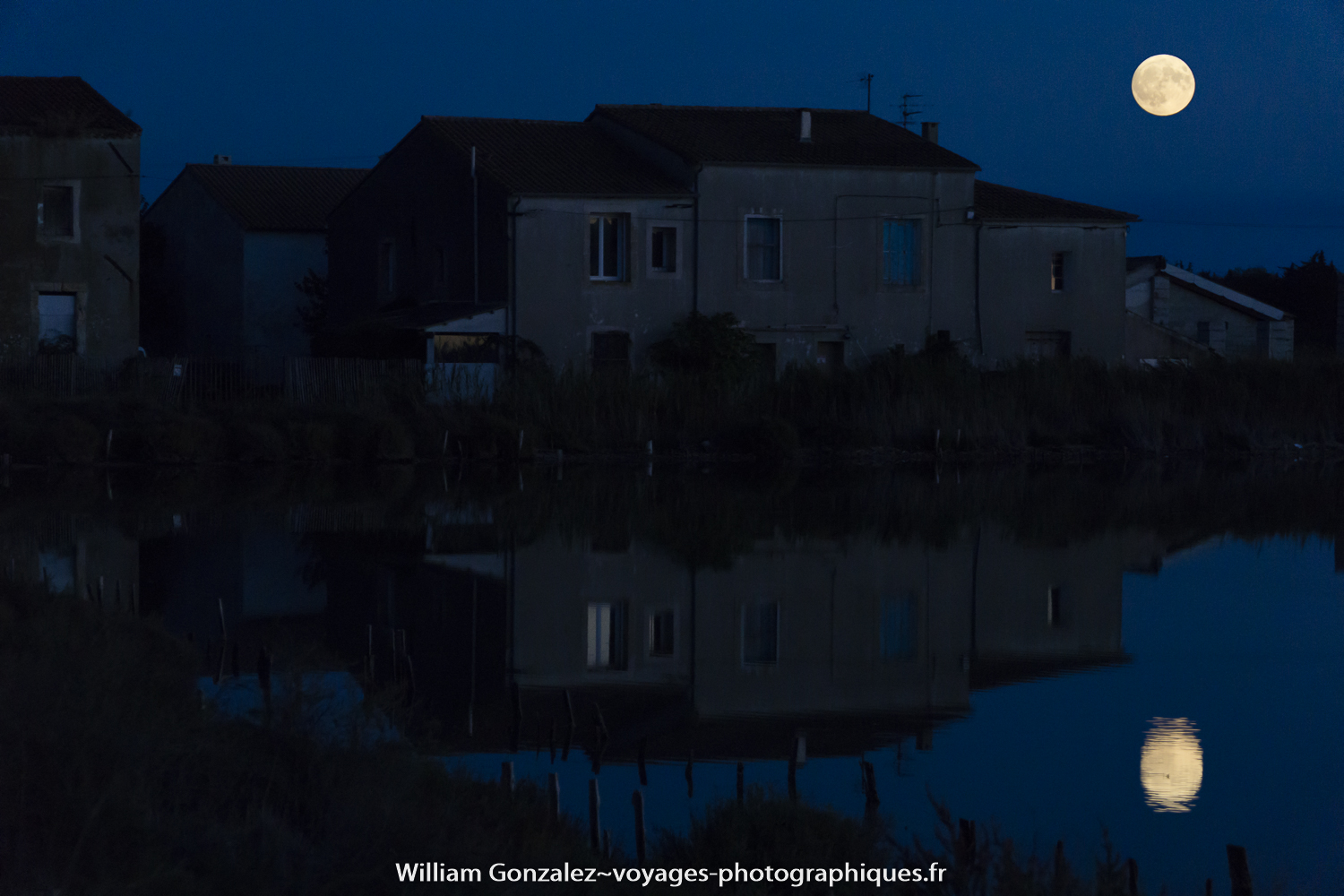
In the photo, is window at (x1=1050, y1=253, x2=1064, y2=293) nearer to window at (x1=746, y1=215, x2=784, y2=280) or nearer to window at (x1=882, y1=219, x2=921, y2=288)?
window at (x1=882, y1=219, x2=921, y2=288)

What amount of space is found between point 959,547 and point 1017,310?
22625 mm

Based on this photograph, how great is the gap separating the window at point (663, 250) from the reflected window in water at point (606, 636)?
22987mm

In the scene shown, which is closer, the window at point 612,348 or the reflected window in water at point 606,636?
the reflected window in water at point 606,636

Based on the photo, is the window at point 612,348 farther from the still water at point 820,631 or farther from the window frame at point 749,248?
the still water at point 820,631

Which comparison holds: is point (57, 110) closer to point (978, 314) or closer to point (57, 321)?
point (57, 321)

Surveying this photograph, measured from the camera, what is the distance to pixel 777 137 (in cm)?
4003

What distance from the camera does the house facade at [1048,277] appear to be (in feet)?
134

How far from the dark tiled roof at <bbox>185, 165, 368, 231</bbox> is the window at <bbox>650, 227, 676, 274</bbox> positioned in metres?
14.0

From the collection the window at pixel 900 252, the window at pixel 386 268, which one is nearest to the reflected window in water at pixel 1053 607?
the window at pixel 900 252

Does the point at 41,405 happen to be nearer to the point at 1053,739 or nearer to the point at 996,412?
the point at 996,412

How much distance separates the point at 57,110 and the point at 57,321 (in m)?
4.76

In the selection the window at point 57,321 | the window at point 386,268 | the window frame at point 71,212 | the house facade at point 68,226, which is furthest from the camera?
the window at point 386,268

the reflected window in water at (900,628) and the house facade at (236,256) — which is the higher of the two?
the house facade at (236,256)

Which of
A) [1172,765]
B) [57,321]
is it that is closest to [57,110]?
[57,321]
